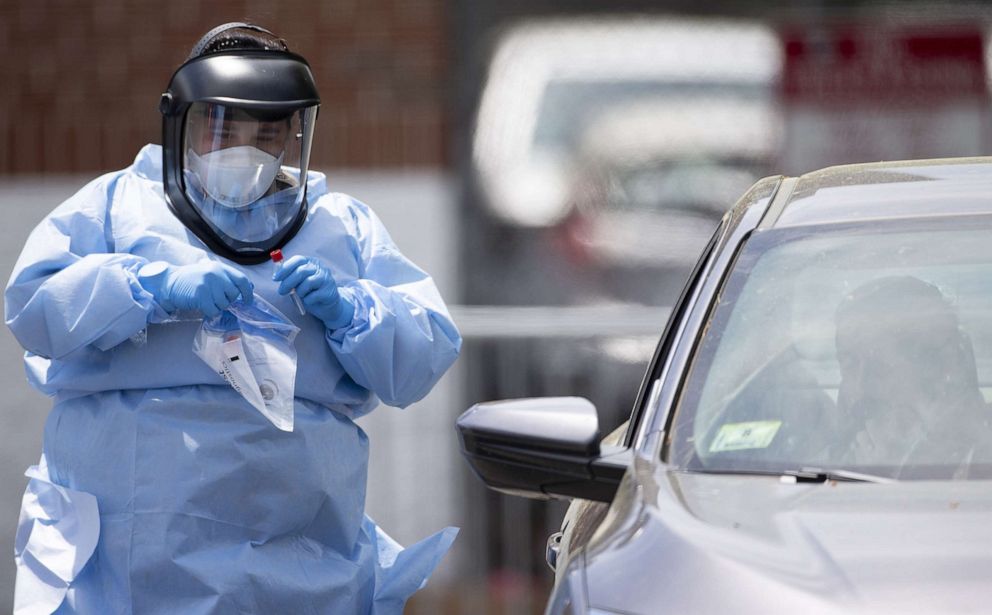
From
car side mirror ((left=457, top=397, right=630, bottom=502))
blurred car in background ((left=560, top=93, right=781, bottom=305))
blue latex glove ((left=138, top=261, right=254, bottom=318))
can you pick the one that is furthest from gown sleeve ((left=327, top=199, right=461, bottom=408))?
blurred car in background ((left=560, top=93, right=781, bottom=305))

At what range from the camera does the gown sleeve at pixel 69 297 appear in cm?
347

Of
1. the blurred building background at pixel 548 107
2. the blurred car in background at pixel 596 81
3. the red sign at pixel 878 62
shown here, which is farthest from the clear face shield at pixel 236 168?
the red sign at pixel 878 62

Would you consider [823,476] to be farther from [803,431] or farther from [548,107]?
[548,107]

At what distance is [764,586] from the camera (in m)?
2.40

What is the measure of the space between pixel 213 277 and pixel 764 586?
1.48m

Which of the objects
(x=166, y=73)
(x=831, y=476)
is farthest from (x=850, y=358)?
(x=166, y=73)

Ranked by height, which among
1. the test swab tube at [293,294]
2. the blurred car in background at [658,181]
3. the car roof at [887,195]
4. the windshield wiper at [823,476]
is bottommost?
the blurred car in background at [658,181]

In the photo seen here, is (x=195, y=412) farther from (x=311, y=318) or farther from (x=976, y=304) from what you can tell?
(x=976, y=304)

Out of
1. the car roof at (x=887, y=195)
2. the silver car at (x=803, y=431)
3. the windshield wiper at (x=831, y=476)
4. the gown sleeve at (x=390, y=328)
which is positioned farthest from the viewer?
the gown sleeve at (x=390, y=328)

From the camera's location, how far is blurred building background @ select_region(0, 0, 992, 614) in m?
7.78

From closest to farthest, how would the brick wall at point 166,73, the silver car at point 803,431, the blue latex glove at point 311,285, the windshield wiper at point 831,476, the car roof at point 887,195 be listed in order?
1. the silver car at point 803,431
2. the windshield wiper at point 831,476
3. the car roof at point 887,195
4. the blue latex glove at point 311,285
5. the brick wall at point 166,73

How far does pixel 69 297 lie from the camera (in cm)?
350

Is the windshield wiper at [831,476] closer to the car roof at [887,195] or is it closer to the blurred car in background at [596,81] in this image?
the car roof at [887,195]

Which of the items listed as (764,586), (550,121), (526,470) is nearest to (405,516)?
(550,121)
